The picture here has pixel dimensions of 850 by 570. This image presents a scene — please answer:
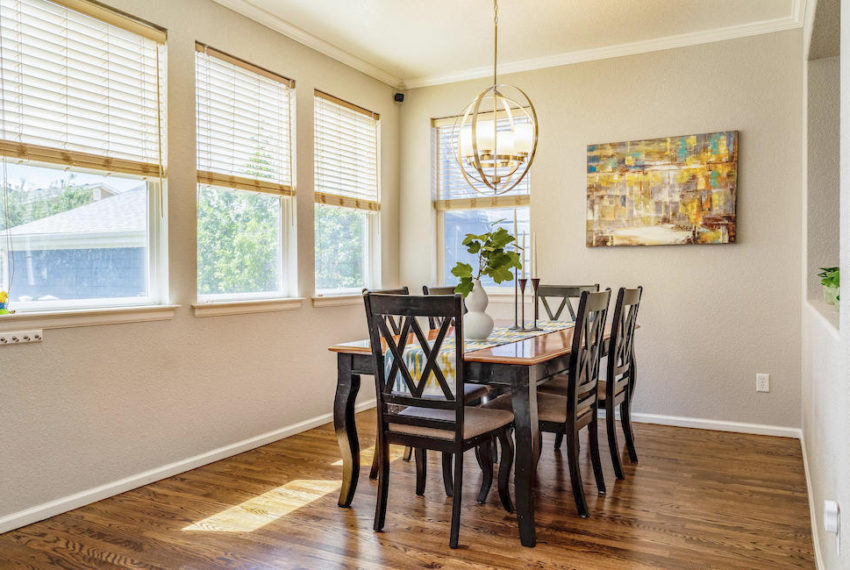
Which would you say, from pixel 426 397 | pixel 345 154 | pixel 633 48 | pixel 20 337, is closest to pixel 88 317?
pixel 20 337

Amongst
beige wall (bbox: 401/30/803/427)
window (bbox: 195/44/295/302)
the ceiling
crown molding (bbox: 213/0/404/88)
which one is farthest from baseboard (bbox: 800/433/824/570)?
crown molding (bbox: 213/0/404/88)

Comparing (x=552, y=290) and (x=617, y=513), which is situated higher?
(x=552, y=290)

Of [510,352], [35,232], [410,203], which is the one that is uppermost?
[410,203]

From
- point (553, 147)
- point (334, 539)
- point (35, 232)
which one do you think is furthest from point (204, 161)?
point (553, 147)

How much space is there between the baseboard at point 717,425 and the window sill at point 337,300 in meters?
2.00

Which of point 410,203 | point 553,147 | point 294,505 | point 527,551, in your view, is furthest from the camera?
point 410,203

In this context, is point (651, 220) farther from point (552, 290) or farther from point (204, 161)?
point (204, 161)

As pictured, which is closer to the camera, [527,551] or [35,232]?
[527,551]

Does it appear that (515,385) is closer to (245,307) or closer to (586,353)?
(586,353)

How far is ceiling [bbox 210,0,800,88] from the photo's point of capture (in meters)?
3.80

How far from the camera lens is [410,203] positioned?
538 centimetres

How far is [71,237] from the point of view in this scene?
295 centimetres

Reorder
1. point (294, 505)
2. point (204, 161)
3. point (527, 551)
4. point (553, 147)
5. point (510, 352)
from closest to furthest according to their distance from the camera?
point (527, 551) → point (510, 352) → point (294, 505) → point (204, 161) → point (553, 147)

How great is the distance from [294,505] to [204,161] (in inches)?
76.6
